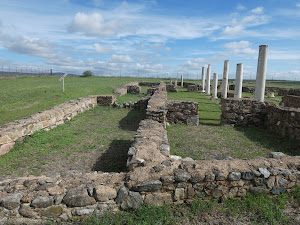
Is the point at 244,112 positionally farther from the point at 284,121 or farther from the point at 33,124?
the point at 33,124

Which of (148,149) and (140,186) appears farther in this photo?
(148,149)

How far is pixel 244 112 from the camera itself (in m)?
9.61

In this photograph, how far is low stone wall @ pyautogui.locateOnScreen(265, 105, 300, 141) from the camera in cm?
718

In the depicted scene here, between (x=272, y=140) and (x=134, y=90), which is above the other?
(x=134, y=90)

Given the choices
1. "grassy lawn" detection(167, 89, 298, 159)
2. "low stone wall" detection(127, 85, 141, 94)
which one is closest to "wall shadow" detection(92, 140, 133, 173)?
"grassy lawn" detection(167, 89, 298, 159)

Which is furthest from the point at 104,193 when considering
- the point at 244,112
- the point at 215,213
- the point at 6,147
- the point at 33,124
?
the point at 244,112

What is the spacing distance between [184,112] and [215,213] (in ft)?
21.6

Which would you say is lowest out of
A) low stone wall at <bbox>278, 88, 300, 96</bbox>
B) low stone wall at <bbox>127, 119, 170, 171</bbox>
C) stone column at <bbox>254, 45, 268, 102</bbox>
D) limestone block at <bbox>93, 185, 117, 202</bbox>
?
limestone block at <bbox>93, 185, 117, 202</bbox>

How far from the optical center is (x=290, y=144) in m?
7.02

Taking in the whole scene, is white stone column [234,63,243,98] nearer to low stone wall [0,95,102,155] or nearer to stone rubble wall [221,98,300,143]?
stone rubble wall [221,98,300,143]

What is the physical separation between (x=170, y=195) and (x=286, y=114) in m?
6.30

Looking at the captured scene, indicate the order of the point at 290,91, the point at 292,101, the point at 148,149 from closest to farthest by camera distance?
the point at 148,149 < the point at 292,101 < the point at 290,91

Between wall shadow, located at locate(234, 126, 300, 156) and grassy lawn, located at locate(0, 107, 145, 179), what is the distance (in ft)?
14.5

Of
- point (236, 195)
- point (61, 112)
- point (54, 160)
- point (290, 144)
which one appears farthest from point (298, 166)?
point (61, 112)
